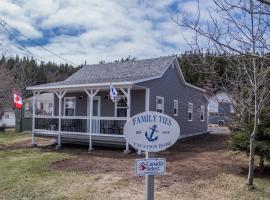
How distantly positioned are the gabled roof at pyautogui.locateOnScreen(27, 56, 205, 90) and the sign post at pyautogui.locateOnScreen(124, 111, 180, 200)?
1228cm

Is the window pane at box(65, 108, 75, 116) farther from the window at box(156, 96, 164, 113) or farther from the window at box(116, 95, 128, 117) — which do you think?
the window at box(156, 96, 164, 113)

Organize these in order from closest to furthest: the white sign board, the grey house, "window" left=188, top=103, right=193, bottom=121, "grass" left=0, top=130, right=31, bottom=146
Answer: the white sign board, the grey house, "grass" left=0, top=130, right=31, bottom=146, "window" left=188, top=103, right=193, bottom=121

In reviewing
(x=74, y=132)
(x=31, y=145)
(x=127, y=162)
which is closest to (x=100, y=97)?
(x=74, y=132)

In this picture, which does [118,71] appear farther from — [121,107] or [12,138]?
[12,138]

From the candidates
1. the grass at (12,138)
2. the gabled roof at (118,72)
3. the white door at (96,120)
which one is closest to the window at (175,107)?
the gabled roof at (118,72)

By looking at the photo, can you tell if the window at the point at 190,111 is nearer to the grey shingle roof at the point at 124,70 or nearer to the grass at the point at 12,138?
the grey shingle roof at the point at 124,70

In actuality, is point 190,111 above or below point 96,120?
above

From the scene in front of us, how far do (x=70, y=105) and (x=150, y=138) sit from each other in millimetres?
17789

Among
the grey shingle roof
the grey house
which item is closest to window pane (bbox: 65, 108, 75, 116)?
the grey house

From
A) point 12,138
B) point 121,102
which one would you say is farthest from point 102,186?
Answer: point 12,138

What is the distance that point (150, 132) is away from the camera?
16.0ft

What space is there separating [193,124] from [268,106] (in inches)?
568

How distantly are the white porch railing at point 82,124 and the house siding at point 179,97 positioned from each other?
226 centimetres

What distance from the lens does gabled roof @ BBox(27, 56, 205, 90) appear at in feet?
61.3
